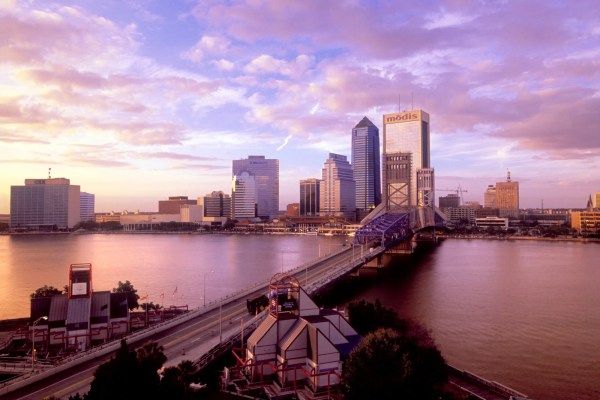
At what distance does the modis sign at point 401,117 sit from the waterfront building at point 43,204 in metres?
101

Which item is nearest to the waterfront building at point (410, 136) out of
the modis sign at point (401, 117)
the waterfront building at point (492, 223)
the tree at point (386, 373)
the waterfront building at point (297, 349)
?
the modis sign at point (401, 117)

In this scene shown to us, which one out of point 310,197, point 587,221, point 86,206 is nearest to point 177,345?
point 587,221

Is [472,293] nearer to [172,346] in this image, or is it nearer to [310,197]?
[172,346]

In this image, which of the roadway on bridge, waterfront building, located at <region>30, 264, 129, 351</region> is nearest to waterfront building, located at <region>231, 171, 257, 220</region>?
the roadway on bridge

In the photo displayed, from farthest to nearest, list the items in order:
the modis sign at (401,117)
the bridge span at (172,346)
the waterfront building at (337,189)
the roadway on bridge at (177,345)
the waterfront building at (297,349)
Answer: the waterfront building at (337,189) → the modis sign at (401,117) → the waterfront building at (297,349) → the bridge span at (172,346) → the roadway on bridge at (177,345)

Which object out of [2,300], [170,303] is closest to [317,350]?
[170,303]

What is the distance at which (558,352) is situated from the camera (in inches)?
913

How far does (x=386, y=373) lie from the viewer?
47.6 feet

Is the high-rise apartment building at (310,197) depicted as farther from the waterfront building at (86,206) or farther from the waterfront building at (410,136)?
the waterfront building at (86,206)

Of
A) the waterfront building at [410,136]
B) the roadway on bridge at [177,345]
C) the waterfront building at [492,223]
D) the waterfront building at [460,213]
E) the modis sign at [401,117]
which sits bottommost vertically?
the roadway on bridge at [177,345]

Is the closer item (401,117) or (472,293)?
(472,293)

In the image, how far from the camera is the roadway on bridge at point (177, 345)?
16.0m

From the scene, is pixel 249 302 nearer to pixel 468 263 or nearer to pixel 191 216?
pixel 468 263

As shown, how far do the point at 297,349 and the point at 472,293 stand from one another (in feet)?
79.9
